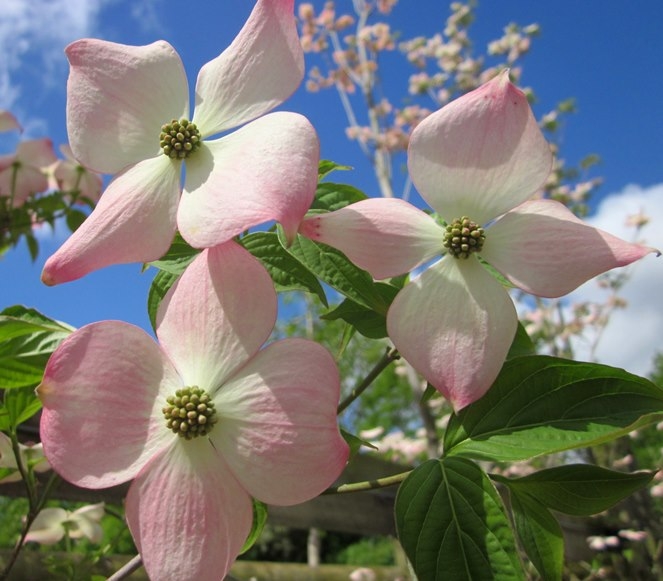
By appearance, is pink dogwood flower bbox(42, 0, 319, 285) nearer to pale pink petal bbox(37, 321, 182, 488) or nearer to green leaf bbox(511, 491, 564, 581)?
pale pink petal bbox(37, 321, 182, 488)

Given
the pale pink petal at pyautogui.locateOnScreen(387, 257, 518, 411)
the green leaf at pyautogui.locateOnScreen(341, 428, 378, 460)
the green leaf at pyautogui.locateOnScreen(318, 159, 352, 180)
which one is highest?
the green leaf at pyautogui.locateOnScreen(318, 159, 352, 180)

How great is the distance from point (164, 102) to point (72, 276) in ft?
0.48

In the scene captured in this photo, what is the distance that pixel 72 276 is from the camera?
329 mm

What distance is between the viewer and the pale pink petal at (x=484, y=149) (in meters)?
0.36

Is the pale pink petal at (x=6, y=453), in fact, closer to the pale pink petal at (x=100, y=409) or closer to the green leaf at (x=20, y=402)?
the green leaf at (x=20, y=402)

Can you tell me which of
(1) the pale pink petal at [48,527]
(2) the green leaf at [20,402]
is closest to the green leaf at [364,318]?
(2) the green leaf at [20,402]

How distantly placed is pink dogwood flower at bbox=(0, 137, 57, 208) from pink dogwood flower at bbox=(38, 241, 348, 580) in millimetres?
1274

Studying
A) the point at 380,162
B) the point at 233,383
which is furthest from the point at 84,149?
the point at 380,162

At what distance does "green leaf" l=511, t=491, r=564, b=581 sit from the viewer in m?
0.43

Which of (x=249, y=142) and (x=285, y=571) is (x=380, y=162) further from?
(x=249, y=142)

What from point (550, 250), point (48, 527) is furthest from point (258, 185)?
point (48, 527)

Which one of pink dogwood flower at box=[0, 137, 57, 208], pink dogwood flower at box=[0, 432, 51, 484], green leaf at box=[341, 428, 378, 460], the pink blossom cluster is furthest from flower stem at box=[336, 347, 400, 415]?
pink dogwood flower at box=[0, 137, 57, 208]

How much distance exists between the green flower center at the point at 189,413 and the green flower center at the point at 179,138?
5.5 inches

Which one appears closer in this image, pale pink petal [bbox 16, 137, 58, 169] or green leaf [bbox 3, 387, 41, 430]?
green leaf [bbox 3, 387, 41, 430]
